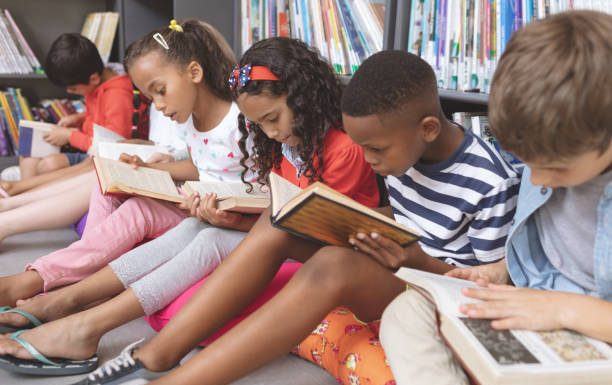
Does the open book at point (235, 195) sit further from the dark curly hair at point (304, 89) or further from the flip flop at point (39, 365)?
the flip flop at point (39, 365)

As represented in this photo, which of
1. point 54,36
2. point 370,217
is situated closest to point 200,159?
point 370,217

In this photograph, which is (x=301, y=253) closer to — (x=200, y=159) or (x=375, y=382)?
(x=375, y=382)

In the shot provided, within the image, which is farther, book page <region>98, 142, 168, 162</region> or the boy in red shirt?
the boy in red shirt

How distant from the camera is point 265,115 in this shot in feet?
3.85

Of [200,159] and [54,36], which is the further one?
[54,36]

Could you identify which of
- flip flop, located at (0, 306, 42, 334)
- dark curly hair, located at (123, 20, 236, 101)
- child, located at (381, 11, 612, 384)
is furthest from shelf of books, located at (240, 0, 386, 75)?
flip flop, located at (0, 306, 42, 334)

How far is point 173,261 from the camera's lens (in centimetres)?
116

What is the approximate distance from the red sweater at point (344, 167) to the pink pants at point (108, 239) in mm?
396

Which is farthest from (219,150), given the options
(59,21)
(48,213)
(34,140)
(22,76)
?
(59,21)

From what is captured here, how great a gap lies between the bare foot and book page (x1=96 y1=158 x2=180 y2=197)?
0.32 meters

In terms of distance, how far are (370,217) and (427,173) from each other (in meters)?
0.25

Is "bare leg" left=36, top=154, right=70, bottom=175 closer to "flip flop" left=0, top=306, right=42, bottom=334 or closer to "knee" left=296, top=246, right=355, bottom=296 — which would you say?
"flip flop" left=0, top=306, right=42, bottom=334

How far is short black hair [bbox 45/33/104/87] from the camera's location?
6.98 feet

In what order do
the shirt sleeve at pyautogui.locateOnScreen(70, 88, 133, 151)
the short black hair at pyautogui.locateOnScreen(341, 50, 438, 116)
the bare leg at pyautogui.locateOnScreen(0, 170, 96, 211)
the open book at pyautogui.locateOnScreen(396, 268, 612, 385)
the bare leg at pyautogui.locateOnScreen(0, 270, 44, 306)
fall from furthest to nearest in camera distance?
the shirt sleeve at pyautogui.locateOnScreen(70, 88, 133, 151), the bare leg at pyautogui.locateOnScreen(0, 170, 96, 211), the bare leg at pyautogui.locateOnScreen(0, 270, 44, 306), the short black hair at pyautogui.locateOnScreen(341, 50, 438, 116), the open book at pyautogui.locateOnScreen(396, 268, 612, 385)
